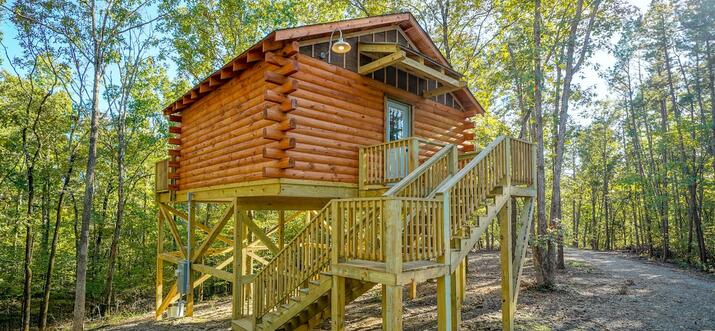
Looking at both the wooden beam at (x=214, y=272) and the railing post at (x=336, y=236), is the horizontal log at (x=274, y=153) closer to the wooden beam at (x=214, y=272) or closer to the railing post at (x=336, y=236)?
the railing post at (x=336, y=236)

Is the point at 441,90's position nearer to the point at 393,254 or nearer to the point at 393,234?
the point at 393,234

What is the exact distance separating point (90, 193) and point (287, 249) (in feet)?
32.4

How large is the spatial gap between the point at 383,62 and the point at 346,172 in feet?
8.64

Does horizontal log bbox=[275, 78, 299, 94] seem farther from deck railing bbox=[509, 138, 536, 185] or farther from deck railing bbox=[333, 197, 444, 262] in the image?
deck railing bbox=[509, 138, 536, 185]

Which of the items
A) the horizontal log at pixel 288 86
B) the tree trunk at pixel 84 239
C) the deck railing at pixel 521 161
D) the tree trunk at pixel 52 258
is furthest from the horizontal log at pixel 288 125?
the tree trunk at pixel 52 258

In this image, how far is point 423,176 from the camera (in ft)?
23.7

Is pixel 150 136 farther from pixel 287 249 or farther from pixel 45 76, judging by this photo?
pixel 287 249

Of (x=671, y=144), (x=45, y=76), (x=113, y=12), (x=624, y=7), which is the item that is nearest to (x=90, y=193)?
(x=113, y=12)

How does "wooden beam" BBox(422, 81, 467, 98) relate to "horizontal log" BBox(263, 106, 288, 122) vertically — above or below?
above

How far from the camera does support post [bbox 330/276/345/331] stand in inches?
235

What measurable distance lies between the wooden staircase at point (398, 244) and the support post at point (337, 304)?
0.05 feet

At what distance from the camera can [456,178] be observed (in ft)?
21.2

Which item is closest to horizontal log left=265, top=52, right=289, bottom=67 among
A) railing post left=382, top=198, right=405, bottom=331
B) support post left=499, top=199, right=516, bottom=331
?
railing post left=382, top=198, right=405, bottom=331

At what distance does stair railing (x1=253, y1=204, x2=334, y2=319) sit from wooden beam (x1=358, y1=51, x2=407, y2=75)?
154 inches
